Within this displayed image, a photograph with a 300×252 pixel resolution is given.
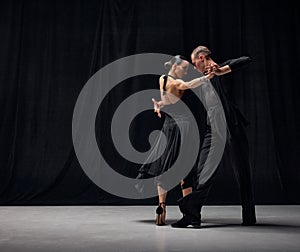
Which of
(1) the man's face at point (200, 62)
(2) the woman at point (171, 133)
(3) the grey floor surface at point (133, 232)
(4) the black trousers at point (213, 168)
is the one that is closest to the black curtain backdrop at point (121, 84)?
(3) the grey floor surface at point (133, 232)

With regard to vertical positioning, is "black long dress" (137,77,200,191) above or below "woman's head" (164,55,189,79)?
below

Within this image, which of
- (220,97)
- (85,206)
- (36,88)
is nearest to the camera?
(220,97)

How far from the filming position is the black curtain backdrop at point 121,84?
18.1ft

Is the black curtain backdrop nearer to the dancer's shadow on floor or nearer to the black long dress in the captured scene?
the dancer's shadow on floor

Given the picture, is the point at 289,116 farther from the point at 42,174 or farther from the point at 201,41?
the point at 42,174

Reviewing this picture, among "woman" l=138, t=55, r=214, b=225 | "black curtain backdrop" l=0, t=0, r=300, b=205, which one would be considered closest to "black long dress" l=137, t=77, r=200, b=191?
"woman" l=138, t=55, r=214, b=225

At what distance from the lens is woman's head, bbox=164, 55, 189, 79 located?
3.64 metres

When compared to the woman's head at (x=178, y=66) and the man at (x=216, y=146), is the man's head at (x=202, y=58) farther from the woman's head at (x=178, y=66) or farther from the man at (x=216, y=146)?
the woman's head at (x=178, y=66)

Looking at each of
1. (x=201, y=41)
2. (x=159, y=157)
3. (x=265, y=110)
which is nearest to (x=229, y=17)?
(x=201, y=41)

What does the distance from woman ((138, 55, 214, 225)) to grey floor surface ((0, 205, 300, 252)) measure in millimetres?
320

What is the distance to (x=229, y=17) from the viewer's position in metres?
5.91

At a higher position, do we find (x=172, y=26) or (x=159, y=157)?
(x=172, y=26)

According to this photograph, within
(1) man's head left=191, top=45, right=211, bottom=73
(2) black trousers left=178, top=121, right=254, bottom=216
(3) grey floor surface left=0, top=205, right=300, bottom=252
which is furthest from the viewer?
(1) man's head left=191, top=45, right=211, bottom=73

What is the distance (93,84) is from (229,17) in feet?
6.82
